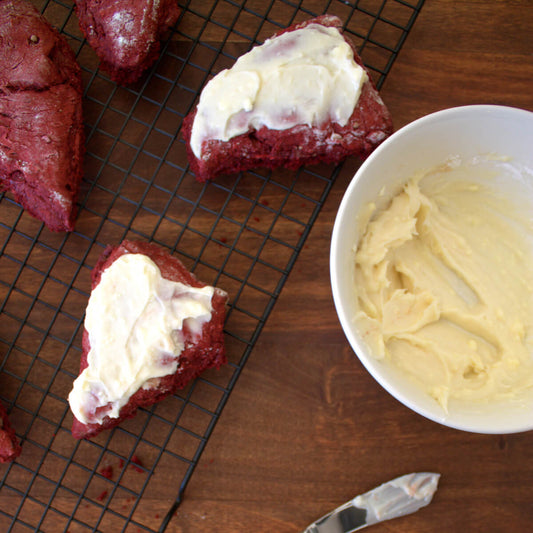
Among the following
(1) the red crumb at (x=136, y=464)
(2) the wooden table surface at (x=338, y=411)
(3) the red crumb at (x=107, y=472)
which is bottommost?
(3) the red crumb at (x=107, y=472)

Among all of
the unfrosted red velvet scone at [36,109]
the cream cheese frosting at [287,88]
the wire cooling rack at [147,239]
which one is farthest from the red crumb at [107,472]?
the cream cheese frosting at [287,88]

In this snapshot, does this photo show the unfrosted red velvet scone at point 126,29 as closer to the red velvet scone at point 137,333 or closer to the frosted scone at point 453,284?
the red velvet scone at point 137,333

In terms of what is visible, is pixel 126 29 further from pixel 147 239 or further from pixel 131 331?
pixel 131 331

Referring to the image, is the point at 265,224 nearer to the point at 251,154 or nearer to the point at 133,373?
the point at 251,154

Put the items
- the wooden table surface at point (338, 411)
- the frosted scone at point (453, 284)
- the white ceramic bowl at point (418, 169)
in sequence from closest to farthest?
the white ceramic bowl at point (418, 169), the frosted scone at point (453, 284), the wooden table surface at point (338, 411)

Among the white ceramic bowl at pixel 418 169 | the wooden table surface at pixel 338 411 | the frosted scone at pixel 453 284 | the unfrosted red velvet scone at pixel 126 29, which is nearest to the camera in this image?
the white ceramic bowl at pixel 418 169

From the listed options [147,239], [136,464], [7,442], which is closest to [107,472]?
[136,464]

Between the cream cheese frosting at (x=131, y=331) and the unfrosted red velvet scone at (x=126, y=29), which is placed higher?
the unfrosted red velvet scone at (x=126, y=29)
